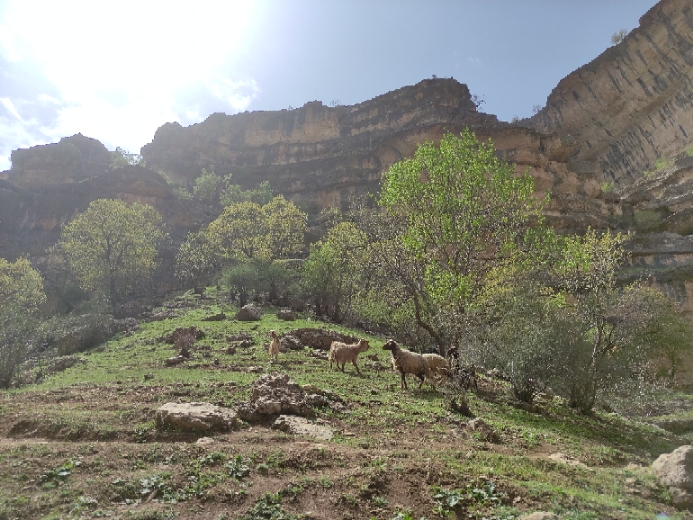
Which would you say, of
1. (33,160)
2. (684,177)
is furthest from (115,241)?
(684,177)

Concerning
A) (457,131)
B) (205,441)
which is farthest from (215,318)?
(457,131)

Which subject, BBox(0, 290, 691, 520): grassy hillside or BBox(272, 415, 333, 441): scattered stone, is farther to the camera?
BBox(272, 415, 333, 441): scattered stone

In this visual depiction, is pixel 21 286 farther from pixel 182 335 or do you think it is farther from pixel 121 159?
pixel 121 159

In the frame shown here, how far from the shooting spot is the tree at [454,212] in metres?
16.9

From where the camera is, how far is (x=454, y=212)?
17266 mm

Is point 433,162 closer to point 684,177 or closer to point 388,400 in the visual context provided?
point 388,400

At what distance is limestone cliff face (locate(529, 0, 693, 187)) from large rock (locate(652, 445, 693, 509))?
64241mm

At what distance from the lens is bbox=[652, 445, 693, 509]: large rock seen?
7.12m

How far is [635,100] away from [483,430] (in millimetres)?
90413

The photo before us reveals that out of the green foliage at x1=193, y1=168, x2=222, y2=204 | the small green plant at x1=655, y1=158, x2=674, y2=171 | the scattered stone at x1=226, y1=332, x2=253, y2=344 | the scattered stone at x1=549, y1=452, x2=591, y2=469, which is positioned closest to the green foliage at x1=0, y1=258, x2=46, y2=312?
the scattered stone at x1=226, y1=332, x2=253, y2=344

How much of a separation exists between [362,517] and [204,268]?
160 feet

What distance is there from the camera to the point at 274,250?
46.5 m

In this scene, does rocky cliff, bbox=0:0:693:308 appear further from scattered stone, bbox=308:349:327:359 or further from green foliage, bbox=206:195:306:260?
scattered stone, bbox=308:349:327:359

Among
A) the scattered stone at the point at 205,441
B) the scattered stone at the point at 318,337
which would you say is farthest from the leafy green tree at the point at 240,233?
the scattered stone at the point at 205,441
